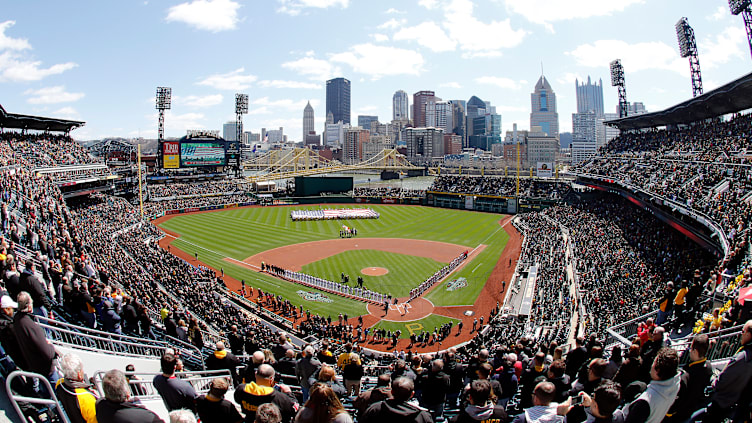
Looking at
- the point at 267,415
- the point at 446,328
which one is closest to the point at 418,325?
the point at 446,328

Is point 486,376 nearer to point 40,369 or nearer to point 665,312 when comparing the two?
point 40,369

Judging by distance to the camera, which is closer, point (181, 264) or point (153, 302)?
point (153, 302)

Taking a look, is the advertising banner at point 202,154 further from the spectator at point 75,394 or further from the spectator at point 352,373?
the spectator at point 75,394

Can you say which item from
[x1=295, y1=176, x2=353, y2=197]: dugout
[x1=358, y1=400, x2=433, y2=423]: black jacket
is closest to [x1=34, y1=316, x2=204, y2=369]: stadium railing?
[x1=358, y1=400, x2=433, y2=423]: black jacket

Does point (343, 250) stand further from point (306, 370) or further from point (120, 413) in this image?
point (120, 413)

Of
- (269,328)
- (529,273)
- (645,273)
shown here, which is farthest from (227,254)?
(645,273)

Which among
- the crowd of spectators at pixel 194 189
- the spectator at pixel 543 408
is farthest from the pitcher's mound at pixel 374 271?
the crowd of spectators at pixel 194 189

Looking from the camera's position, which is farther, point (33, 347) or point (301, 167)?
point (301, 167)
